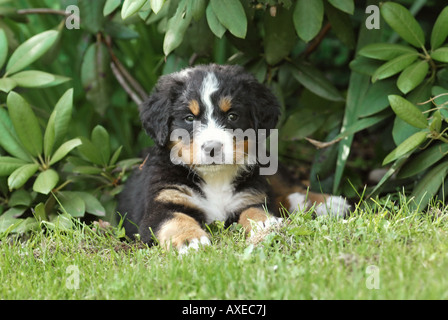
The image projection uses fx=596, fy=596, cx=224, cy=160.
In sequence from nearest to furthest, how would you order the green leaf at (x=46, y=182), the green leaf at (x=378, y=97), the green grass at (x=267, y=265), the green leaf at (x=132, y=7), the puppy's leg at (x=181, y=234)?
the green grass at (x=267, y=265)
the puppy's leg at (x=181, y=234)
the green leaf at (x=132, y=7)
the green leaf at (x=46, y=182)
the green leaf at (x=378, y=97)

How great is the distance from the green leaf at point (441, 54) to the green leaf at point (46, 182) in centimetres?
269

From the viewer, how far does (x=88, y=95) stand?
4938 mm

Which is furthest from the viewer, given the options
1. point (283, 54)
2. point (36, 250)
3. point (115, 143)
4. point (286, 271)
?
point (115, 143)

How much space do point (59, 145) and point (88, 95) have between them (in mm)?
721

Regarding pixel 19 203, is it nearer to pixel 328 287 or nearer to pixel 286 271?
pixel 286 271

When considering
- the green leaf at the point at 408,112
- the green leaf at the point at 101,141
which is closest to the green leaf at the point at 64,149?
the green leaf at the point at 101,141

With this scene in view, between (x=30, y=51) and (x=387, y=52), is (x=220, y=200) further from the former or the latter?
(x=30, y=51)

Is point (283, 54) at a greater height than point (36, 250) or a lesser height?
greater

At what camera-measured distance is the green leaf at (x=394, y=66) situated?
3.96m

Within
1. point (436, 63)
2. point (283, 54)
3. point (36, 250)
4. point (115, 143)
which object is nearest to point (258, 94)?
point (283, 54)

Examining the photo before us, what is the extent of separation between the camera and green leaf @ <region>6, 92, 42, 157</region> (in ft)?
13.7

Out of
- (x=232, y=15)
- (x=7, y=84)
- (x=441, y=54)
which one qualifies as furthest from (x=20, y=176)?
(x=441, y=54)

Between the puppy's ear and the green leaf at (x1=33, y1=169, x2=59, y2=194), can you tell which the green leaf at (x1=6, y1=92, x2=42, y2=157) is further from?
the puppy's ear

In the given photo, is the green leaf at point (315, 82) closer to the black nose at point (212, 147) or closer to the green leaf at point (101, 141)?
the black nose at point (212, 147)
